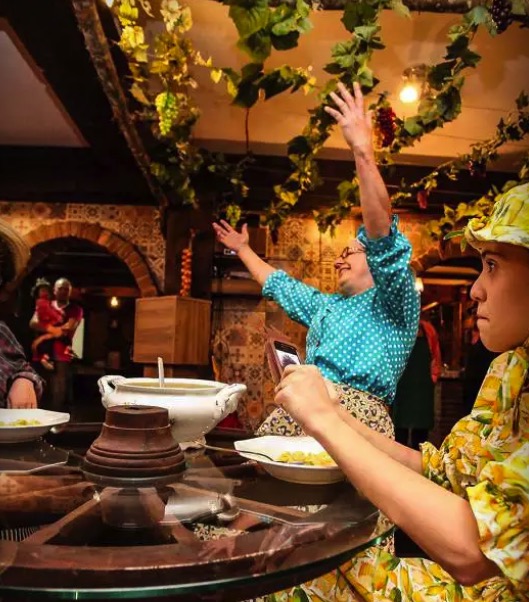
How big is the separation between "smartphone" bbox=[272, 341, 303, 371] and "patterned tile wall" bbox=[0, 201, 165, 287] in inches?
204

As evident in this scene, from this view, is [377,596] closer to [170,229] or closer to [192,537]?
[192,537]

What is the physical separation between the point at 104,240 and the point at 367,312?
4.41m

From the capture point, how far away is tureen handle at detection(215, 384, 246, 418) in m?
1.30

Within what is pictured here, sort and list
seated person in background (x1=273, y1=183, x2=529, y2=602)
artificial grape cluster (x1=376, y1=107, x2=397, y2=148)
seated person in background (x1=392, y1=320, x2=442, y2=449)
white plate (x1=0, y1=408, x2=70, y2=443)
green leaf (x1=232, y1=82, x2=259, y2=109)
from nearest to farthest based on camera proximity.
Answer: seated person in background (x1=273, y1=183, x2=529, y2=602) < white plate (x1=0, y1=408, x2=70, y2=443) < green leaf (x1=232, y1=82, x2=259, y2=109) < artificial grape cluster (x1=376, y1=107, x2=397, y2=148) < seated person in background (x1=392, y1=320, x2=442, y2=449)

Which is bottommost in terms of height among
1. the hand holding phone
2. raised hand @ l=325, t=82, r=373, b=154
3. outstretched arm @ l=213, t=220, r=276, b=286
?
the hand holding phone

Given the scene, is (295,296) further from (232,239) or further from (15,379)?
(15,379)

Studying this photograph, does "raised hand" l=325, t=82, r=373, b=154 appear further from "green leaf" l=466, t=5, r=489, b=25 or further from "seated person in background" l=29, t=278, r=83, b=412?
"seated person in background" l=29, t=278, r=83, b=412

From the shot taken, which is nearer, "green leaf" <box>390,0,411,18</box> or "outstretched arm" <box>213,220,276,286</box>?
"green leaf" <box>390,0,411,18</box>

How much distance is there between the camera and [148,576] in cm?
76

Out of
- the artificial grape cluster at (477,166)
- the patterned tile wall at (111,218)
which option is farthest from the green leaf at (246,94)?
the patterned tile wall at (111,218)

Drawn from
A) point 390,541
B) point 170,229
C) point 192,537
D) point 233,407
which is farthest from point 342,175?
point 192,537

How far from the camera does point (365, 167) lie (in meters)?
2.04

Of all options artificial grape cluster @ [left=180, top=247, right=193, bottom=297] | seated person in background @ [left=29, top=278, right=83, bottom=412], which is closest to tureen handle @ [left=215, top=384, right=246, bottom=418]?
artificial grape cluster @ [left=180, top=247, right=193, bottom=297]

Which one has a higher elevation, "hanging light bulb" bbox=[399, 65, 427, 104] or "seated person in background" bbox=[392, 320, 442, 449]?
"hanging light bulb" bbox=[399, 65, 427, 104]
